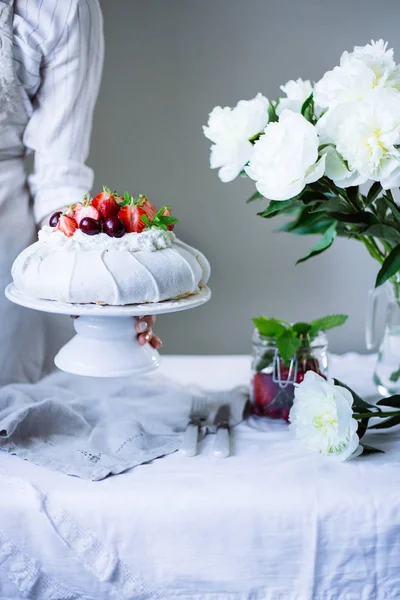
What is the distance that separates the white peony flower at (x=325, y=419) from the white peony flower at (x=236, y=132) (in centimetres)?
30

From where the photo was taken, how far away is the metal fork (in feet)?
3.33

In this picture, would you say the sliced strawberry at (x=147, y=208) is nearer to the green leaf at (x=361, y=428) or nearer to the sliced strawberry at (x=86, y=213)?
the sliced strawberry at (x=86, y=213)

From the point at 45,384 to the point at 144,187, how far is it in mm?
1691

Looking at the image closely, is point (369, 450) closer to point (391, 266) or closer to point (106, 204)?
point (391, 266)

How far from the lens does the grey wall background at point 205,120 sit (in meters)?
2.69

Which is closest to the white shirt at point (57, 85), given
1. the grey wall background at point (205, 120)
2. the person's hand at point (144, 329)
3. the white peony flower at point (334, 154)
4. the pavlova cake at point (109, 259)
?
the pavlova cake at point (109, 259)

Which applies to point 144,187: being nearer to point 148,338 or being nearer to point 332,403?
point 148,338

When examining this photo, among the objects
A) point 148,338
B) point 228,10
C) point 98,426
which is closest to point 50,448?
point 98,426

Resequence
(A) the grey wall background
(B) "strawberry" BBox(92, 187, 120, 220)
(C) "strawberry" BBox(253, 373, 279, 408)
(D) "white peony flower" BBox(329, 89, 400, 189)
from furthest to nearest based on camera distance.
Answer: (A) the grey wall background → (C) "strawberry" BBox(253, 373, 279, 408) → (B) "strawberry" BBox(92, 187, 120, 220) → (D) "white peony flower" BBox(329, 89, 400, 189)

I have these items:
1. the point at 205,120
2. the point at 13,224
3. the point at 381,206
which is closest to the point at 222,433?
the point at 381,206

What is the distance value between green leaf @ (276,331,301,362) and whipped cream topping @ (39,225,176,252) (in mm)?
237

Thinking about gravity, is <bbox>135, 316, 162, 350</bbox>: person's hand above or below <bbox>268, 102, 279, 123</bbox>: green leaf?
below

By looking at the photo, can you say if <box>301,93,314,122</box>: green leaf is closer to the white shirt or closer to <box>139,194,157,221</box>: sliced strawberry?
<box>139,194,157,221</box>: sliced strawberry

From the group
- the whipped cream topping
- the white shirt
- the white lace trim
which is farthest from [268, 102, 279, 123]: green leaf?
the white lace trim
